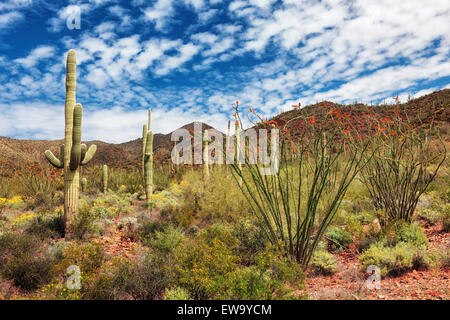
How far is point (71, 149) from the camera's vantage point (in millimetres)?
6711

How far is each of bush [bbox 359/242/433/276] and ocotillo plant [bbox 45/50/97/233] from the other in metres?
6.32

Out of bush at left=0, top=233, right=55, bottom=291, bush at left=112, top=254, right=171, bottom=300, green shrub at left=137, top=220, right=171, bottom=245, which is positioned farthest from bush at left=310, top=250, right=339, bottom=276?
bush at left=0, top=233, right=55, bottom=291

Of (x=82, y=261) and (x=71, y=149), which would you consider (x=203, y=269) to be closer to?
(x=82, y=261)

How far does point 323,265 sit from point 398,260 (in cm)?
106

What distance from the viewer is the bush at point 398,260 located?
414 centimetres

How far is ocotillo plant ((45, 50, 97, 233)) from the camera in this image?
6.80 m

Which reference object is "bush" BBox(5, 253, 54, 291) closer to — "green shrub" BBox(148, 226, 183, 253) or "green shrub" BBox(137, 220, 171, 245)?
"green shrub" BBox(148, 226, 183, 253)

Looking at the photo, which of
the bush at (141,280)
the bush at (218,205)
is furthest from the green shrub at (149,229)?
the bush at (141,280)

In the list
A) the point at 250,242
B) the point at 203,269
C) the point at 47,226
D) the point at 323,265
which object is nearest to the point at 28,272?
the point at 203,269
